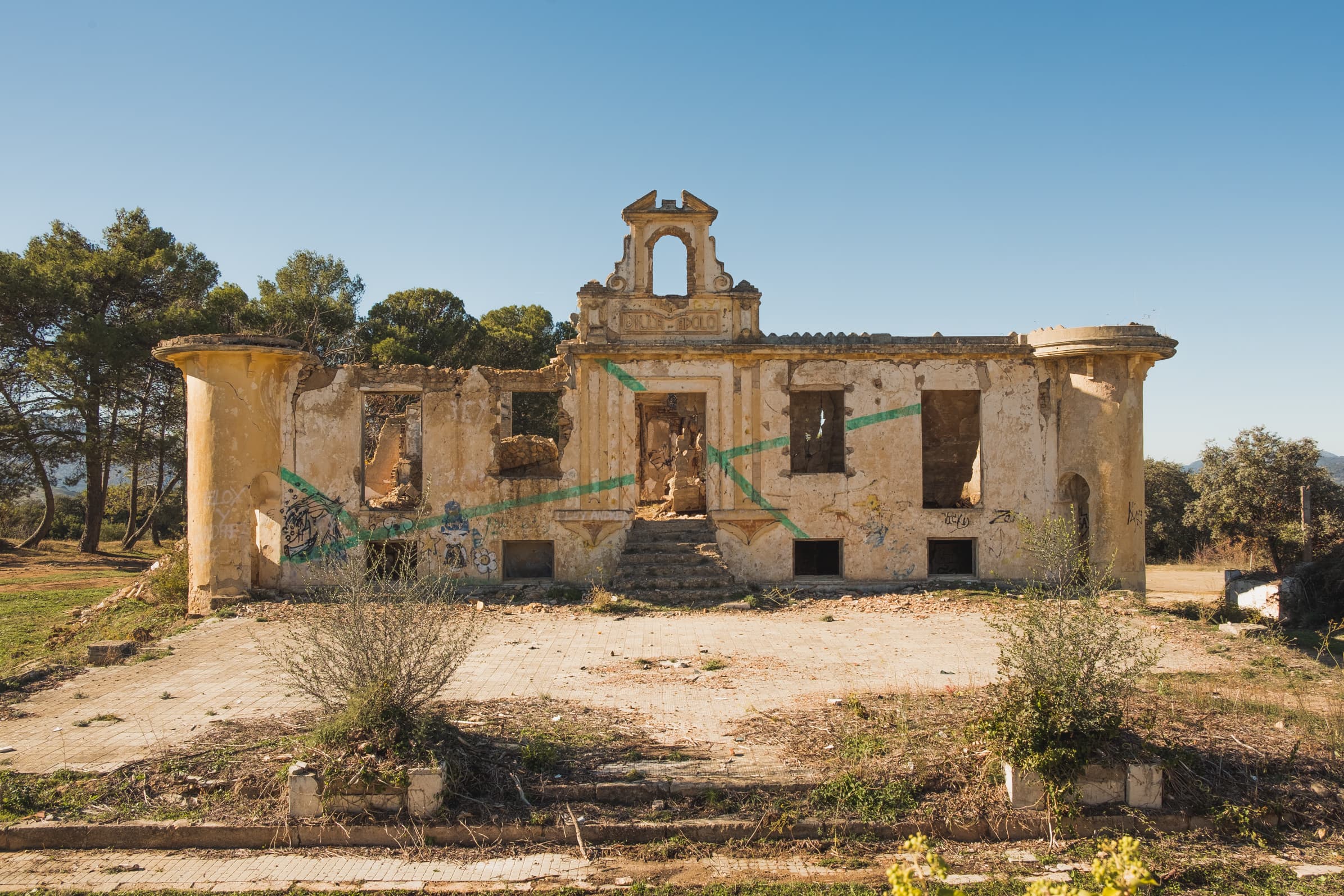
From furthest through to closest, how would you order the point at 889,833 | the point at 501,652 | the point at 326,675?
1. the point at 501,652
2. the point at 326,675
3. the point at 889,833

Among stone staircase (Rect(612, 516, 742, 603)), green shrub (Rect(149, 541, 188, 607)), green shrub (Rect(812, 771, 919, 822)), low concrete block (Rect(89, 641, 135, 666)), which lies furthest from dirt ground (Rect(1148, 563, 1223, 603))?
green shrub (Rect(149, 541, 188, 607))

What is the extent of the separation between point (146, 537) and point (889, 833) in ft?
116

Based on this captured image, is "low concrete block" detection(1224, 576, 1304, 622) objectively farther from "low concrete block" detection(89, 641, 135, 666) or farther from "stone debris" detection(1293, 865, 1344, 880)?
"low concrete block" detection(89, 641, 135, 666)

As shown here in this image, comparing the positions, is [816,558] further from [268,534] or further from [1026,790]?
[1026,790]

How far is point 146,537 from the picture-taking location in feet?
113

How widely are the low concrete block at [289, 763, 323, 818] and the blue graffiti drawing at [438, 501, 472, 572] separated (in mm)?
10334

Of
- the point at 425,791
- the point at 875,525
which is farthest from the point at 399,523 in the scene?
the point at 425,791

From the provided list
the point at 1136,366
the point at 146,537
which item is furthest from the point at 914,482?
the point at 146,537

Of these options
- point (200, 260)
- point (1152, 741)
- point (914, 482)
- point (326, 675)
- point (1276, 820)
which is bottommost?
point (1276, 820)

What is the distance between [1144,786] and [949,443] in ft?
47.0

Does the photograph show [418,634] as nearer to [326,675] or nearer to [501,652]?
[326,675]

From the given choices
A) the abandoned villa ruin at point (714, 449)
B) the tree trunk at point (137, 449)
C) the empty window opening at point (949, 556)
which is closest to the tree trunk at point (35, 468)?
the tree trunk at point (137, 449)

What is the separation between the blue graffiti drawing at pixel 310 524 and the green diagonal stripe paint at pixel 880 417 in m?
9.78

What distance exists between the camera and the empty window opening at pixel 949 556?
18750mm
